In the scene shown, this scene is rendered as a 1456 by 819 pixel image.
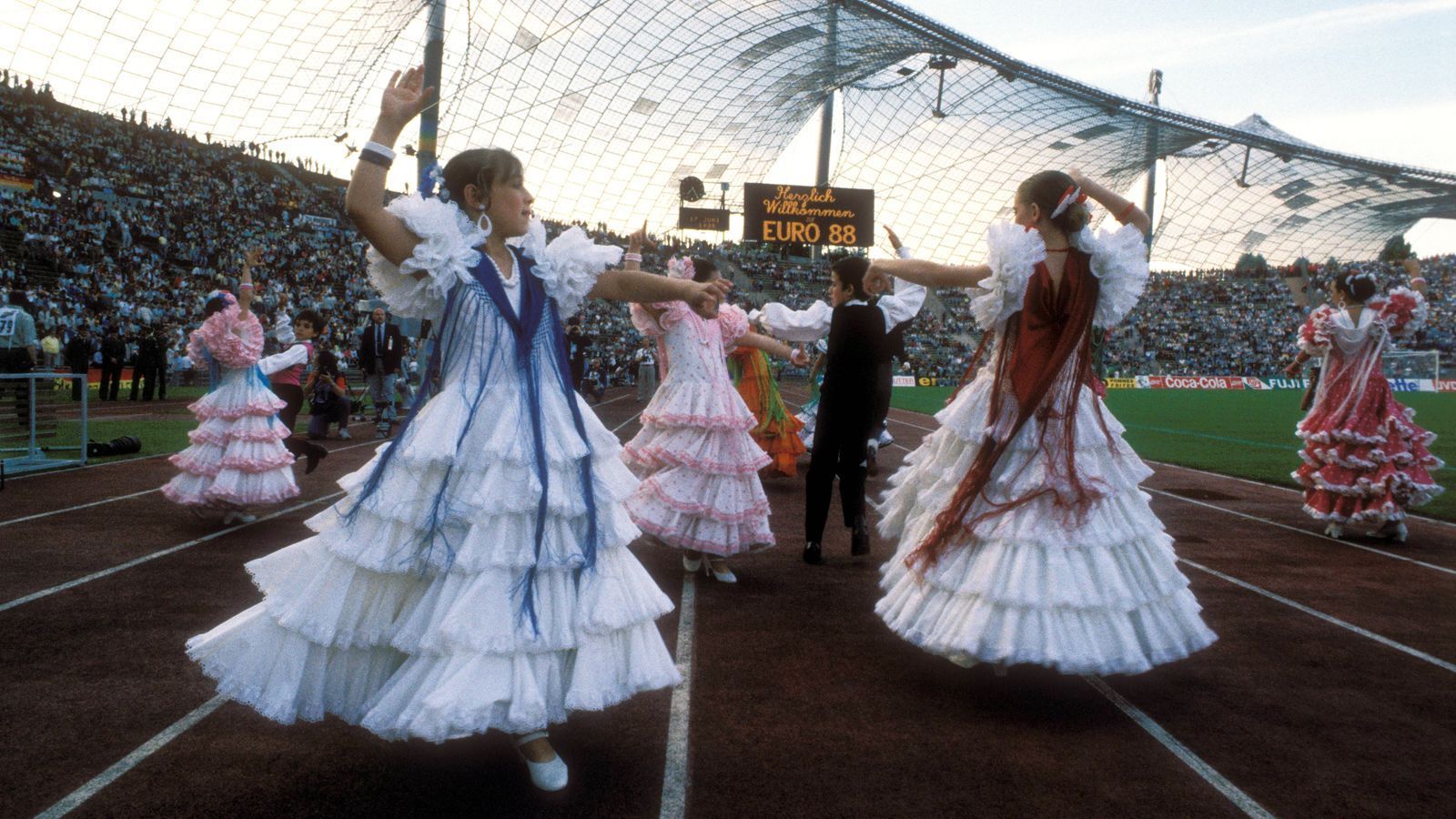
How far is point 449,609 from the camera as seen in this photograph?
2650mm

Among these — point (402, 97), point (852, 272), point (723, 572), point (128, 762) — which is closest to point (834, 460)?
point (723, 572)

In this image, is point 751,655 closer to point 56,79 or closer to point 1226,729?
point 1226,729

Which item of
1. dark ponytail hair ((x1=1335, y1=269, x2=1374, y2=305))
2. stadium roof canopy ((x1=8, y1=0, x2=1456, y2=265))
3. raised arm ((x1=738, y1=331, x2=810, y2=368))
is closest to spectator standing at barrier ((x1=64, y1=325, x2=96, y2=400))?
stadium roof canopy ((x1=8, y1=0, x2=1456, y2=265))

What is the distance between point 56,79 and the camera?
26.2 metres

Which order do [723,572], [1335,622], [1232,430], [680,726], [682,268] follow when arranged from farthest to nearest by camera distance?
[1232,430], [682,268], [723,572], [1335,622], [680,726]

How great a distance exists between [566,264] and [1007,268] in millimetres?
1782

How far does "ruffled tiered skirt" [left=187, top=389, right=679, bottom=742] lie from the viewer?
259cm

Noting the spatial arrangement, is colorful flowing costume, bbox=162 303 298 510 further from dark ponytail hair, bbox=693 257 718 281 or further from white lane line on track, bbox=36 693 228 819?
white lane line on track, bbox=36 693 228 819

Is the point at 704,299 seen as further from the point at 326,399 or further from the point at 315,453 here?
the point at 326,399

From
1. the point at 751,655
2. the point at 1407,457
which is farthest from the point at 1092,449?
A: the point at 1407,457

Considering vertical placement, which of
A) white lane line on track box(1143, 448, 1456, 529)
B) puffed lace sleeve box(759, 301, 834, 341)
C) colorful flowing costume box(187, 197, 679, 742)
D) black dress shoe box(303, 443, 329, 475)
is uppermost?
puffed lace sleeve box(759, 301, 834, 341)

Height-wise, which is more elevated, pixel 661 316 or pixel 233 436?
pixel 661 316

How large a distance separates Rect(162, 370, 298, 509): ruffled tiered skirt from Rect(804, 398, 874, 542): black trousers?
4047mm

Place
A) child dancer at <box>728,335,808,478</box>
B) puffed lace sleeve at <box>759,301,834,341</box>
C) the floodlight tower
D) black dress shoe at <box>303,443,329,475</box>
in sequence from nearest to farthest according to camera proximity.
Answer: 1. puffed lace sleeve at <box>759,301,834,341</box>
2. black dress shoe at <box>303,443,329,475</box>
3. child dancer at <box>728,335,808,478</box>
4. the floodlight tower
